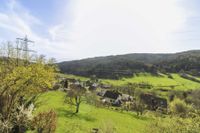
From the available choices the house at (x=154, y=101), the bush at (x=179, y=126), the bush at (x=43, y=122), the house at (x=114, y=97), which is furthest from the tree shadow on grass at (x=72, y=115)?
the house at (x=154, y=101)

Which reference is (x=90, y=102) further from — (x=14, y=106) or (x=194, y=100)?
(x=194, y=100)

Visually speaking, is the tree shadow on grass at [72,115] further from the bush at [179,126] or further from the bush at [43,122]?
the bush at [43,122]

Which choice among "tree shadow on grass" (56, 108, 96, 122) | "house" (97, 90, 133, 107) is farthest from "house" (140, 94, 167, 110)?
"tree shadow on grass" (56, 108, 96, 122)

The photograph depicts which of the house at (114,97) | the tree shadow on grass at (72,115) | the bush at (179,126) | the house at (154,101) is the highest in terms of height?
the bush at (179,126)

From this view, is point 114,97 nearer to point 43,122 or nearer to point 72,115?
point 72,115

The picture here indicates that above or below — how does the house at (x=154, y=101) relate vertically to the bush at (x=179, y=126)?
below

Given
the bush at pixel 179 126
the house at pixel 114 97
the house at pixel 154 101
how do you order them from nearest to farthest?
1. the bush at pixel 179 126
2. the house at pixel 114 97
3. the house at pixel 154 101

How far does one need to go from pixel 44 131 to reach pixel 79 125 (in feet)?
73.9

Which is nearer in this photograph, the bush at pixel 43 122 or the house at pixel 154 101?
the bush at pixel 43 122

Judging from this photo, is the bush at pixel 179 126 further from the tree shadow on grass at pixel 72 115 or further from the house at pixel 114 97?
the house at pixel 114 97

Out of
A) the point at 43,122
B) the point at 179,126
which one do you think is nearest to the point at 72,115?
the point at 43,122

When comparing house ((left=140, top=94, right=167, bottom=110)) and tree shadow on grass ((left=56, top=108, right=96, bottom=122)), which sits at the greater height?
tree shadow on grass ((left=56, top=108, right=96, bottom=122))

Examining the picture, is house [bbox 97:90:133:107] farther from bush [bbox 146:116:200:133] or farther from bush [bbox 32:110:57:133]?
bush [bbox 32:110:57:133]

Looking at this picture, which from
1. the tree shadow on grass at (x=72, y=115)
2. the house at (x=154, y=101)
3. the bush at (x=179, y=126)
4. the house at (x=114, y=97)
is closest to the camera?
the bush at (x=179, y=126)
